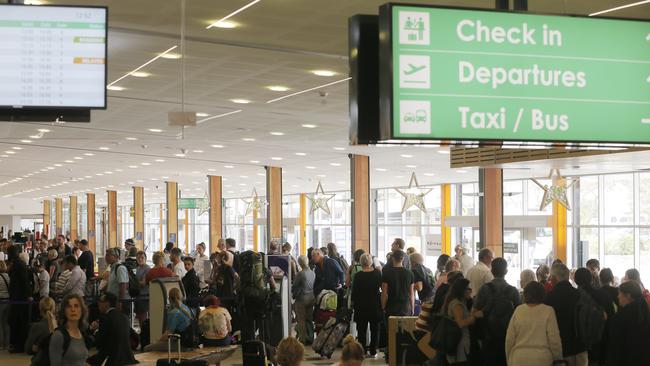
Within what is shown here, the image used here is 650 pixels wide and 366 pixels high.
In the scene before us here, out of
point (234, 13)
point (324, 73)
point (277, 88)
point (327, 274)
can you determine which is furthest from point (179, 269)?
point (234, 13)

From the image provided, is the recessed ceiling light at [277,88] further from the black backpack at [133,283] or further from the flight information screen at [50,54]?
the flight information screen at [50,54]

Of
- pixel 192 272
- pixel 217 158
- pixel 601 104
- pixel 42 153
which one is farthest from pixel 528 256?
pixel 601 104

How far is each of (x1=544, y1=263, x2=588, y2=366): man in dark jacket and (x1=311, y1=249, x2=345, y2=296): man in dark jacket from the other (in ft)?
19.0

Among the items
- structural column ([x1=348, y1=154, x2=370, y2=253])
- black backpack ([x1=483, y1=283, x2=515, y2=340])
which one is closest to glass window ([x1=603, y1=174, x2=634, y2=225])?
structural column ([x1=348, y1=154, x2=370, y2=253])

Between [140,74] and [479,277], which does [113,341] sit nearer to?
[479,277]

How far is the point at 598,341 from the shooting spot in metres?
8.07

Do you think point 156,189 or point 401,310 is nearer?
point 401,310

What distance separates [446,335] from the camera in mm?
8070

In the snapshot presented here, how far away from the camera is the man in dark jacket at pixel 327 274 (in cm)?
1370

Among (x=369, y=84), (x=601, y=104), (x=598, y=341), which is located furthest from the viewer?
(x=598, y=341)

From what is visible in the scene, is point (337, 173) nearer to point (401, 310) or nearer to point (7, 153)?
point (7, 153)

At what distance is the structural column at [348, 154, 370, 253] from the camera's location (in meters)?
23.0

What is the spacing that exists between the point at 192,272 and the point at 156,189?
32395mm

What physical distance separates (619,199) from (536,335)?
2150 cm
